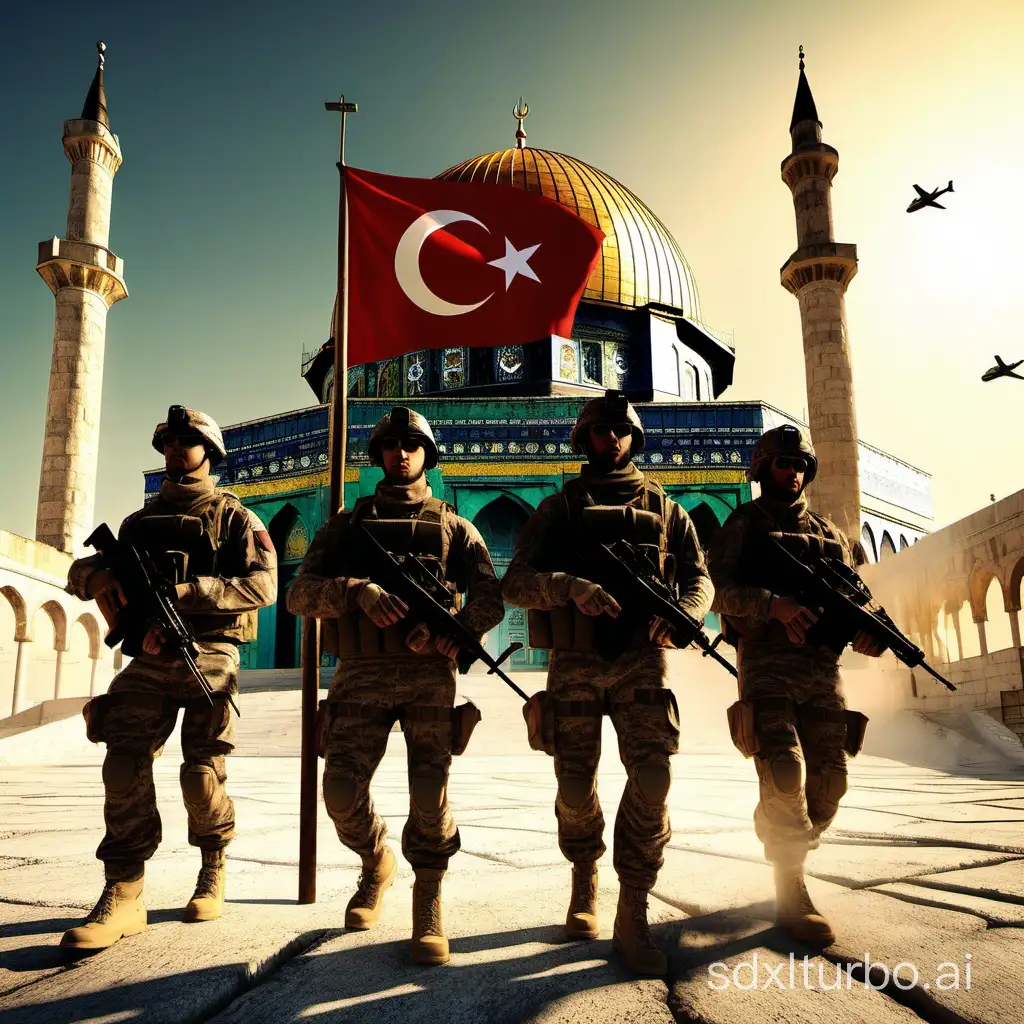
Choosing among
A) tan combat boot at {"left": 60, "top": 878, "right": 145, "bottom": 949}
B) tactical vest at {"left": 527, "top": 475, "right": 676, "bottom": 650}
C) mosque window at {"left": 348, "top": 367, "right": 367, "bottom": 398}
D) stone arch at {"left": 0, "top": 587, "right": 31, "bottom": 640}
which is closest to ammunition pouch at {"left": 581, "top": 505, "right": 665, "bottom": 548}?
tactical vest at {"left": 527, "top": 475, "right": 676, "bottom": 650}

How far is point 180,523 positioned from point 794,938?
2381 millimetres

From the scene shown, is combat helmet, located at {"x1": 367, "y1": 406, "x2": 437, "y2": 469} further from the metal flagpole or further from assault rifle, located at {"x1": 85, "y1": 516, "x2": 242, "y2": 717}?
assault rifle, located at {"x1": 85, "y1": 516, "x2": 242, "y2": 717}

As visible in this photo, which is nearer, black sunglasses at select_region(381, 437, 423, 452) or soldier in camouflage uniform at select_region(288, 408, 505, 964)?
soldier in camouflage uniform at select_region(288, 408, 505, 964)

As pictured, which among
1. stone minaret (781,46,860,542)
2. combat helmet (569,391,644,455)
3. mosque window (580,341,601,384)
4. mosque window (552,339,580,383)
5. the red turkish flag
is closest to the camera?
combat helmet (569,391,644,455)

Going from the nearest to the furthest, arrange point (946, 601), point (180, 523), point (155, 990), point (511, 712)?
1. point (155, 990)
2. point (180, 523)
3. point (946, 601)
4. point (511, 712)

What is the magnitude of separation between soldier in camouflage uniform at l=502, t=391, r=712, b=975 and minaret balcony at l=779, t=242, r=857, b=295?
16171 mm

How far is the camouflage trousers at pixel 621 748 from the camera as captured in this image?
2.70m

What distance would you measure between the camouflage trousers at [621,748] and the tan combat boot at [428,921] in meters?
0.41

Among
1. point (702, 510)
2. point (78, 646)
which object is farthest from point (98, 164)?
point (702, 510)

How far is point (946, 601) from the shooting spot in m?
11.3

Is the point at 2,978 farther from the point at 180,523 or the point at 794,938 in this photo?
the point at 794,938

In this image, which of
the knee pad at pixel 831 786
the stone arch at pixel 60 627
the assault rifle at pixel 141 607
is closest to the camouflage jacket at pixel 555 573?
the knee pad at pixel 831 786

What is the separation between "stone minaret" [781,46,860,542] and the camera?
1723cm

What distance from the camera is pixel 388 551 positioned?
3.04 m
